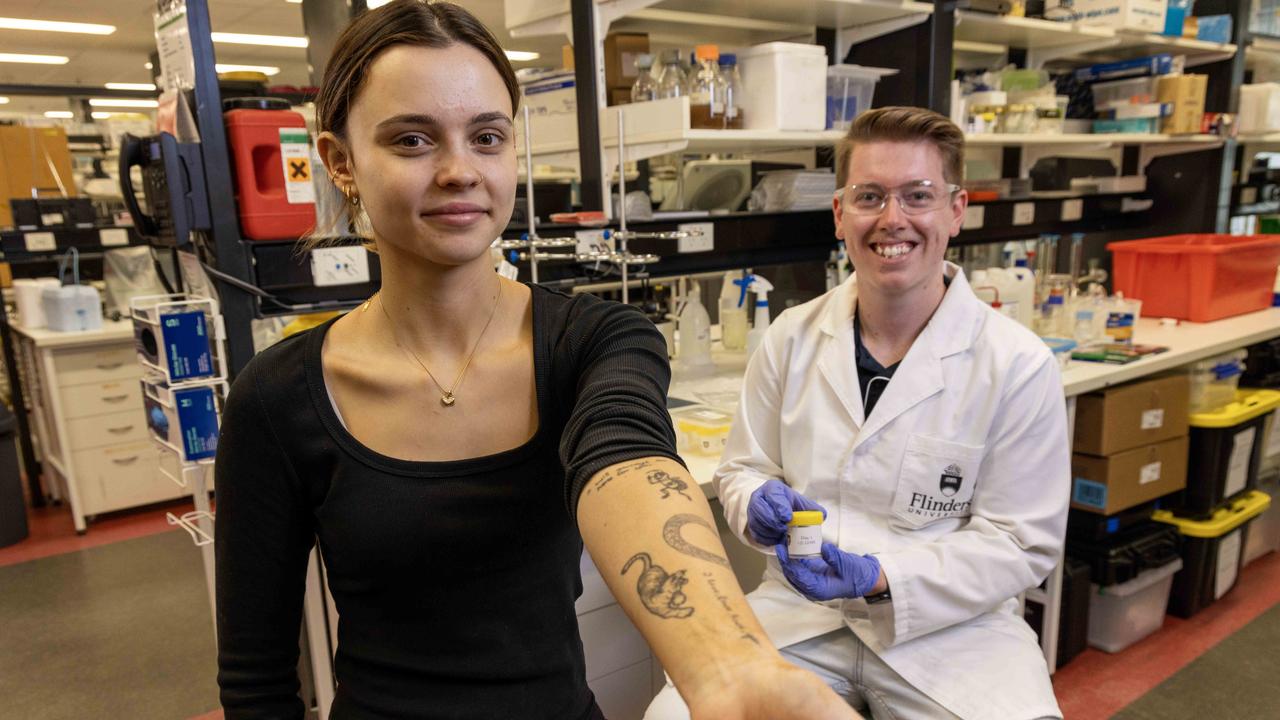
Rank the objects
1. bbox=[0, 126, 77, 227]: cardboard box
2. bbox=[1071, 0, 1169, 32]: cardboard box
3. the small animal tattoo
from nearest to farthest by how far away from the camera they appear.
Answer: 1. the small animal tattoo
2. bbox=[1071, 0, 1169, 32]: cardboard box
3. bbox=[0, 126, 77, 227]: cardboard box

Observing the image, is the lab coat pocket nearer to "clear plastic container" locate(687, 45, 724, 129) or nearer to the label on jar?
the label on jar

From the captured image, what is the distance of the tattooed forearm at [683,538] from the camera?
0.63 metres

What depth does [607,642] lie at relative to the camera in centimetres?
161

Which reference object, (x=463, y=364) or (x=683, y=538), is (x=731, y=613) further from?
(x=463, y=364)

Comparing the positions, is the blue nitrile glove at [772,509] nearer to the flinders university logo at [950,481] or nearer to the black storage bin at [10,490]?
the flinders university logo at [950,481]

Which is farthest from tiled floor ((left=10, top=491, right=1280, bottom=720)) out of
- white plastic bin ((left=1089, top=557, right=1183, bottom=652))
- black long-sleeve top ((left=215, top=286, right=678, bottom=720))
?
black long-sleeve top ((left=215, top=286, right=678, bottom=720))

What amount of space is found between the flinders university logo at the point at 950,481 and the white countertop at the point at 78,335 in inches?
128

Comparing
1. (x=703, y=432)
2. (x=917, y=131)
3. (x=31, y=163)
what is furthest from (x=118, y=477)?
(x=917, y=131)

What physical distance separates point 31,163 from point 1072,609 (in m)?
5.44

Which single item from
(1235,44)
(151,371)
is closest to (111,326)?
(151,371)

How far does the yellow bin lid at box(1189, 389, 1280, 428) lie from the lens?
250 cm

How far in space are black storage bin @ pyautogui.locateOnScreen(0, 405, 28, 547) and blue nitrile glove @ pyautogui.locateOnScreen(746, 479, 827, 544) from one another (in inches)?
141

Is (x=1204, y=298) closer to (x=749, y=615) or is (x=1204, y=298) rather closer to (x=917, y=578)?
(x=917, y=578)

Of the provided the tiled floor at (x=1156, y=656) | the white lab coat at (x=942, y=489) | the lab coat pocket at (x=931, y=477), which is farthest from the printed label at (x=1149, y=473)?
the lab coat pocket at (x=931, y=477)
